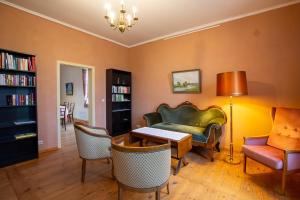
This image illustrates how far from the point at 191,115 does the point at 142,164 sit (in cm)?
262

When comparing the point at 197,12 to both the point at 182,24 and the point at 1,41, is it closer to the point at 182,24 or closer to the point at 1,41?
the point at 182,24

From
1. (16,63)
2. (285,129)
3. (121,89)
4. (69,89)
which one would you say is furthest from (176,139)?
(69,89)

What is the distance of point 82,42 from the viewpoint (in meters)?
4.05

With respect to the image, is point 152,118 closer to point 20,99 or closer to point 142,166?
point 142,166

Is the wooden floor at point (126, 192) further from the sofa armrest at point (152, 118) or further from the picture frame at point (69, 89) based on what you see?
the picture frame at point (69, 89)

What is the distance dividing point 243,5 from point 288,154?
2615mm

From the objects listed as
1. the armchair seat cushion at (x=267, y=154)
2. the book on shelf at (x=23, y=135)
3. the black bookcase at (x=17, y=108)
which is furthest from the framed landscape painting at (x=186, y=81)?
the book on shelf at (x=23, y=135)

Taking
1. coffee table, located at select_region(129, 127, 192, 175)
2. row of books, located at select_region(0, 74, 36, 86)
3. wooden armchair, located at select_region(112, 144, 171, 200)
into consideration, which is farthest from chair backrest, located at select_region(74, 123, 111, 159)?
row of books, located at select_region(0, 74, 36, 86)

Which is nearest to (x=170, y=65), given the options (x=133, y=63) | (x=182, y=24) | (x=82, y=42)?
(x=182, y=24)

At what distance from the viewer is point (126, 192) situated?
2053 millimetres

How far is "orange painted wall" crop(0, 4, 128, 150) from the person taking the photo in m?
2.95

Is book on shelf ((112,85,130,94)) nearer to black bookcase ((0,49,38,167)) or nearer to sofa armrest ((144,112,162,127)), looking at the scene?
sofa armrest ((144,112,162,127))

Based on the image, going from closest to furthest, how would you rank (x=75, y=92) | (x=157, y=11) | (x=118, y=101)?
1. (x=157, y=11)
2. (x=118, y=101)
3. (x=75, y=92)

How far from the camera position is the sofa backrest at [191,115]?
3488mm
